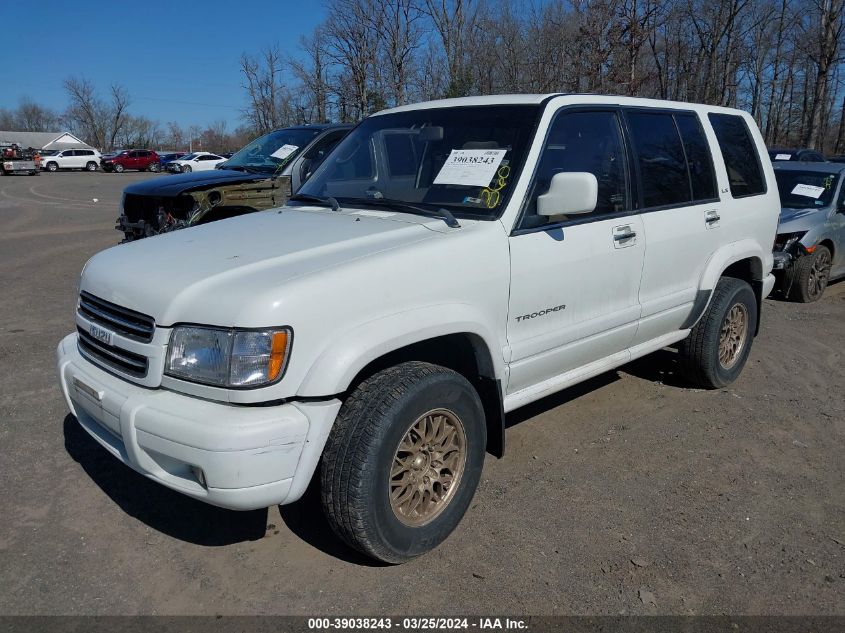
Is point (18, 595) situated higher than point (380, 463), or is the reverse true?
Answer: point (380, 463)

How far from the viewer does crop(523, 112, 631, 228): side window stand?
3.60 m

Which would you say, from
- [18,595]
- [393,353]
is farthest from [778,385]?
[18,595]

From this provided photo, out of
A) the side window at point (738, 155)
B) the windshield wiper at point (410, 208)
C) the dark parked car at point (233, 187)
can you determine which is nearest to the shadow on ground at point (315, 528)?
the windshield wiper at point (410, 208)

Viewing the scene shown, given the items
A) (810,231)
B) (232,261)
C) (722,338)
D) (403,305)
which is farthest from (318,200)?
(810,231)

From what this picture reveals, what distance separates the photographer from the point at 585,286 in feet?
12.4

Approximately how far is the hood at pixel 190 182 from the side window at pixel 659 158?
460 cm

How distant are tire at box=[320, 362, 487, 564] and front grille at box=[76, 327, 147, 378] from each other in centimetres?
86

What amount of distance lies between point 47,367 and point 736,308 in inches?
214

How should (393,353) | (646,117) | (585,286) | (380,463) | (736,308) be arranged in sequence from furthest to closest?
(736,308) < (646,117) < (585,286) < (393,353) < (380,463)

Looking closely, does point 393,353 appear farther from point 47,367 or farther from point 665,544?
point 47,367

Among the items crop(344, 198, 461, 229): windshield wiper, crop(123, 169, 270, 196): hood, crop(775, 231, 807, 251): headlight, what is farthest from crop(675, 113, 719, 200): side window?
crop(123, 169, 270, 196): hood

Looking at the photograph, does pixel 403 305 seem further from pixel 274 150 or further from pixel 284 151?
pixel 274 150

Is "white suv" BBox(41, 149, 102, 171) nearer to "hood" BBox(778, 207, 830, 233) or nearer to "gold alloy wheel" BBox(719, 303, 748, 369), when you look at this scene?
"hood" BBox(778, 207, 830, 233)

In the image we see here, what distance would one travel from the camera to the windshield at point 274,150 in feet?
26.8
